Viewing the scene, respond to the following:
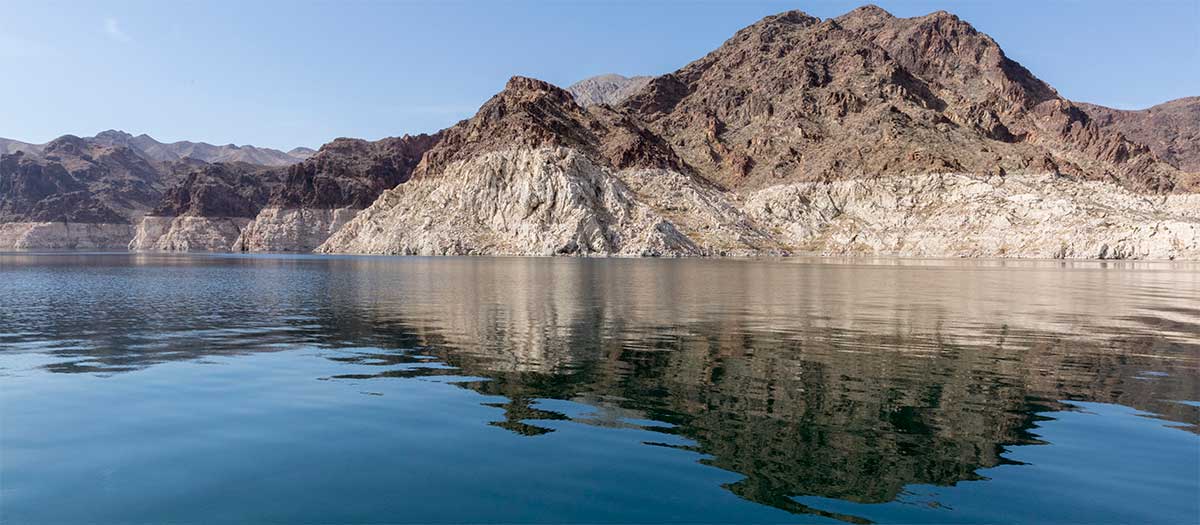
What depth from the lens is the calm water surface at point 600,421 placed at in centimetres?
1077

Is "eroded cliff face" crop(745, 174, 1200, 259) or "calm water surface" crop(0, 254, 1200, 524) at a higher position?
"eroded cliff face" crop(745, 174, 1200, 259)

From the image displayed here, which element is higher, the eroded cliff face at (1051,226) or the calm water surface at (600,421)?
the eroded cliff face at (1051,226)

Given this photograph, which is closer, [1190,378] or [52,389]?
[52,389]

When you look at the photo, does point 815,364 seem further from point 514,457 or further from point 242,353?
point 242,353

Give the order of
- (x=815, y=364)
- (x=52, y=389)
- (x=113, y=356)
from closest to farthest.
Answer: (x=52, y=389) < (x=815, y=364) < (x=113, y=356)

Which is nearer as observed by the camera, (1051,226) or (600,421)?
(600,421)

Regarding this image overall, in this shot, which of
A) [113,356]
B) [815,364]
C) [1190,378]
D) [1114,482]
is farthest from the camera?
[113,356]

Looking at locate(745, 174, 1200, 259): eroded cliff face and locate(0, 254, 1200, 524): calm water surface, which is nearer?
locate(0, 254, 1200, 524): calm water surface

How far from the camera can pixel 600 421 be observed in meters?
15.5

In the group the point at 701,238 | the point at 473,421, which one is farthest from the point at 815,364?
the point at 701,238

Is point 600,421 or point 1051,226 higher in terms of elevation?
point 1051,226

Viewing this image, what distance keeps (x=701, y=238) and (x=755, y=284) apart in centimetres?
13154

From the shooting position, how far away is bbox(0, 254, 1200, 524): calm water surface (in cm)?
1077

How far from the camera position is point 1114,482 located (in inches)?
459
